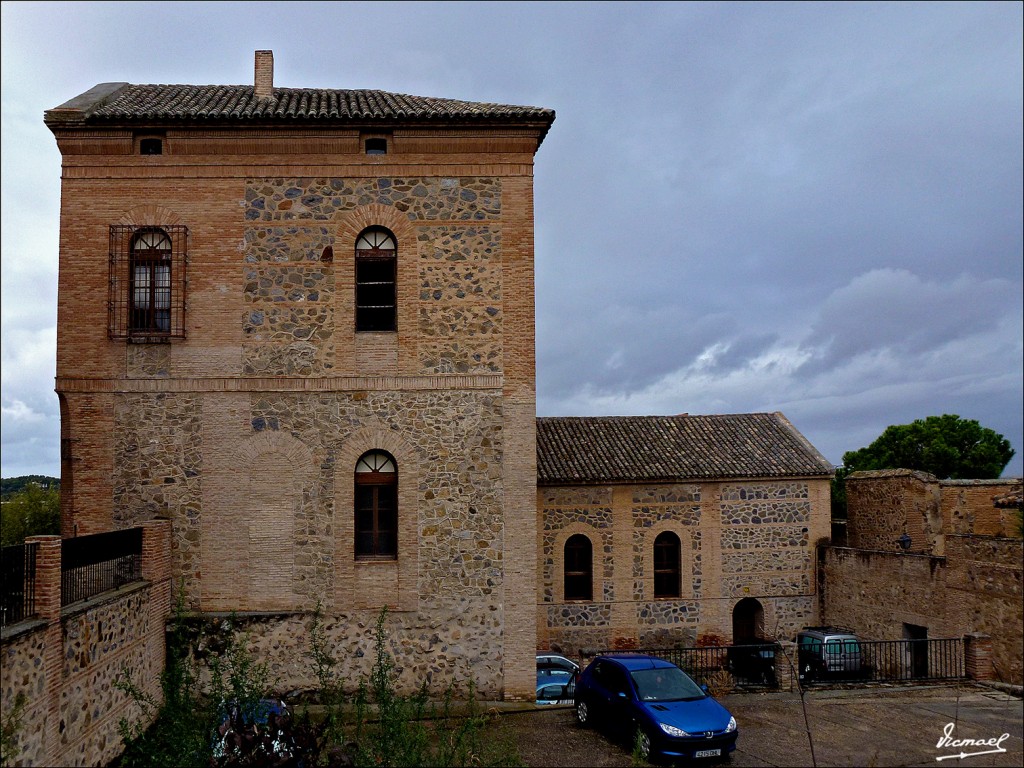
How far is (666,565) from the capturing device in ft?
67.2

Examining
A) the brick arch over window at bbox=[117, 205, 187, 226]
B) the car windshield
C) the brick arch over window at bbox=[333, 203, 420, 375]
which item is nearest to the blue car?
the car windshield

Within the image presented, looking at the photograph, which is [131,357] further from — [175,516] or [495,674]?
[495,674]

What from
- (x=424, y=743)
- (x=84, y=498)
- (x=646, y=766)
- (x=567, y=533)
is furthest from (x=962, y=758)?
(x=84, y=498)

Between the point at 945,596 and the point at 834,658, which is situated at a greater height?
the point at 945,596

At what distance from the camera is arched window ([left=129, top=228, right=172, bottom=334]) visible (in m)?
12.9

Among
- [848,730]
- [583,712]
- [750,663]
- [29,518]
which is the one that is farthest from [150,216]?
[29,518]

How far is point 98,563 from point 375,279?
6091 mm

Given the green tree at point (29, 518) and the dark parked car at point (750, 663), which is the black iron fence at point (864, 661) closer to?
the dark parked car at point (750, 663)

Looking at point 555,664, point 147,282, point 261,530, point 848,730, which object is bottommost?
point 555,664

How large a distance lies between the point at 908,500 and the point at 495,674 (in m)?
12.7

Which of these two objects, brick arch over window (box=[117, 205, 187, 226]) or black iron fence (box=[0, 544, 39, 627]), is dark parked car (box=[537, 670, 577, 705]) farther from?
brick arch over window (box=[117, 205, 187, 226])

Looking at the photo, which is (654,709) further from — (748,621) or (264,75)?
(264,75)

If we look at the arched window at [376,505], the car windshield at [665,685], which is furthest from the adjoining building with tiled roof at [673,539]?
the car windshield at [665,685]

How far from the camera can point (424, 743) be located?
25.0 ft
